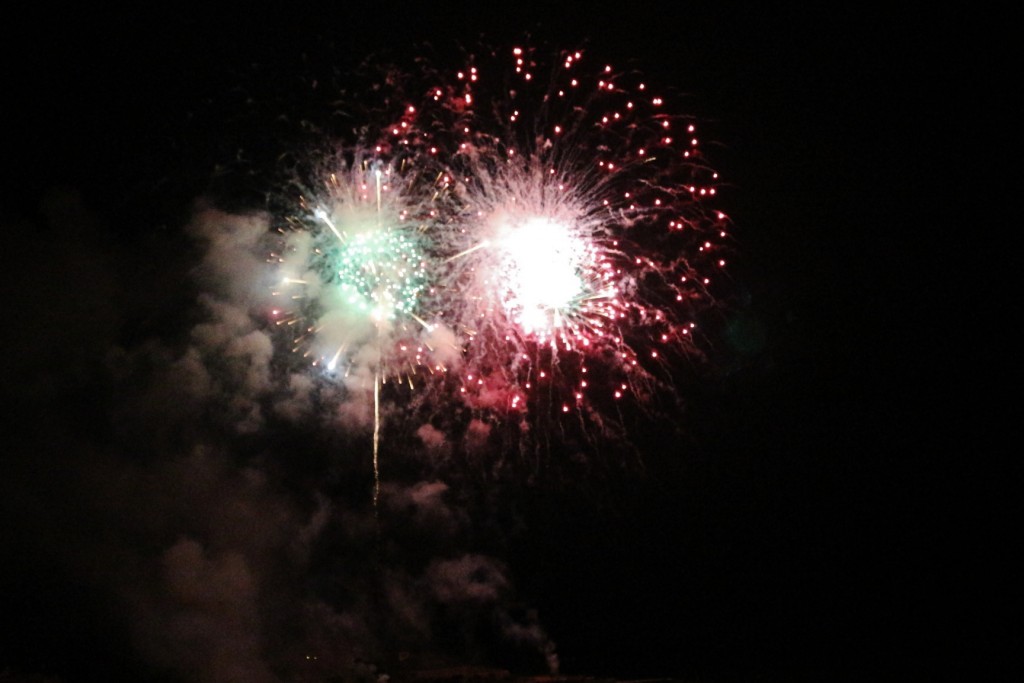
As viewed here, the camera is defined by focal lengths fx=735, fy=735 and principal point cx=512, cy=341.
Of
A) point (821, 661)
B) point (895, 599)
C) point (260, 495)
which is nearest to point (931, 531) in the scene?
point (895, 599)

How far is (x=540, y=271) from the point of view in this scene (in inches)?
315

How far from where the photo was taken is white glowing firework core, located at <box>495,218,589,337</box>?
7.93m

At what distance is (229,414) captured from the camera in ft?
34.2

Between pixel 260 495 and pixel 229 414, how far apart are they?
1288 mm

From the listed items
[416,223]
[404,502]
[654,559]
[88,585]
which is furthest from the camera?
[654,559]

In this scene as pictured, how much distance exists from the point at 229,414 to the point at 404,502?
2865 millimetres

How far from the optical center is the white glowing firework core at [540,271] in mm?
7930

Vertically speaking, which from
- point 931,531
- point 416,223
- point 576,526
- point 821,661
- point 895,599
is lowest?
point 821,661

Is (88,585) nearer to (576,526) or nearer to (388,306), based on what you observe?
(388,306)

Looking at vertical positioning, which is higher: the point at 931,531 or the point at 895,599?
the point at 931,531

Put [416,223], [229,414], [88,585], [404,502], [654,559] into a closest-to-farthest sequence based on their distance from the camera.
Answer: [416,223] < [88,585] < [229,414] < [404,502] < [654,559]

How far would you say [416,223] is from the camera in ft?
27.0


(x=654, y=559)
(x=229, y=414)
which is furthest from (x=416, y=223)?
(x=654, y=559)

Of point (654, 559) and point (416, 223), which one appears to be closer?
point (416, 223)
